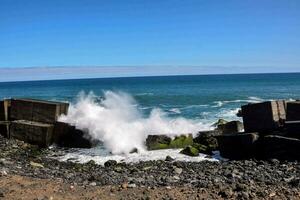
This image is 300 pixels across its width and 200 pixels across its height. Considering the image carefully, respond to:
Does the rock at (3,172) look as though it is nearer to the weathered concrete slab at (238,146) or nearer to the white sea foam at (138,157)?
the white sea foam at (138,157)

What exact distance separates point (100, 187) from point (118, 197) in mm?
867

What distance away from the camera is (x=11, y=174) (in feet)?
37.5

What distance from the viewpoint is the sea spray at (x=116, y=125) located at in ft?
61.8

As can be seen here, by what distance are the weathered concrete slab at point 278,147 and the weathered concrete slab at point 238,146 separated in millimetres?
224

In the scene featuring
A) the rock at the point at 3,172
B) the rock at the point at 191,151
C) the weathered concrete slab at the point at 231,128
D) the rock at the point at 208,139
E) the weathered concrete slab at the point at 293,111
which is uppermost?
the weathered concrete slab at the point at 293,111

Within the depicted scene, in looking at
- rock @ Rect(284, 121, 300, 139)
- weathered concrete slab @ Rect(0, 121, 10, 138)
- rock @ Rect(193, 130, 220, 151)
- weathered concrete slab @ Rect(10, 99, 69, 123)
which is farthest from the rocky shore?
weathered concrete slab @ Rect(10, 99, 69, 123)

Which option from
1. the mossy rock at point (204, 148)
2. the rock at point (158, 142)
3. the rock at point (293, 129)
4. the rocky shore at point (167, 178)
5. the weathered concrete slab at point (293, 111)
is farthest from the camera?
the rock at point (158, 142)

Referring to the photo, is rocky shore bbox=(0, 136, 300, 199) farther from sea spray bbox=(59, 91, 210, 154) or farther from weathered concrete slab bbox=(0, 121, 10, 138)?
sea spray bbox=(59, 91, 210, 154)

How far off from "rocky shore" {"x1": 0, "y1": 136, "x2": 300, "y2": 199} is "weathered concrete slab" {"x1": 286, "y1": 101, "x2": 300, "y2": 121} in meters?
2.12

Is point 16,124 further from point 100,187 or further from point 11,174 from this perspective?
point 100,187

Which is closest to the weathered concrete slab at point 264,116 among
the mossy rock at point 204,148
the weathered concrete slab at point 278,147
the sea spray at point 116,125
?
the weathered concrete slab at point 278,147

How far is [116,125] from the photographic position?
67.6ft

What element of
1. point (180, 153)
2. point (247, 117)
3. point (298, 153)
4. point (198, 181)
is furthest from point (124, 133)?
point (198, 181)

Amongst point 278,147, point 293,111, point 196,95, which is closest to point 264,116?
point 293,111
